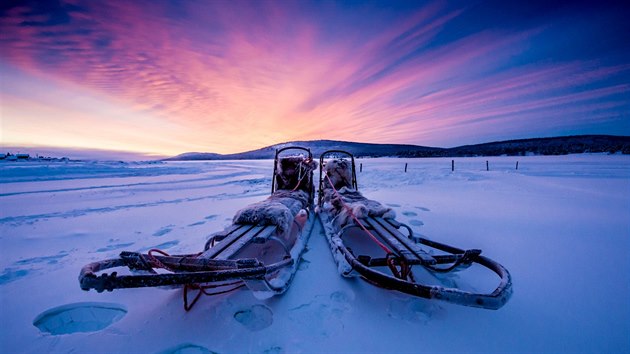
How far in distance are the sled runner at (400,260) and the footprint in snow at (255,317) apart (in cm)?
96

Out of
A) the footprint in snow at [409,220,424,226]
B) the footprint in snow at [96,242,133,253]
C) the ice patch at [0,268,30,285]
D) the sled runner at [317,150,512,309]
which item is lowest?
the footprint in snow at [409,220,424,226]

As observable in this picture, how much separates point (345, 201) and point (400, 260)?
8.42 ft

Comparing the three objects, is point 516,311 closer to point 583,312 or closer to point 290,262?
point 583,312

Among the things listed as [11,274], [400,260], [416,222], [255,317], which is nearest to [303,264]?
[255,317]

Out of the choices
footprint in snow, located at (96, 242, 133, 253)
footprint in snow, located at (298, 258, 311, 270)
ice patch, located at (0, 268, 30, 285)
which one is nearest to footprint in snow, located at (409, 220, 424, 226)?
footprint in snow, located at (298, 258, 311, 270)

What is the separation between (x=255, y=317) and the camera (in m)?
2.53

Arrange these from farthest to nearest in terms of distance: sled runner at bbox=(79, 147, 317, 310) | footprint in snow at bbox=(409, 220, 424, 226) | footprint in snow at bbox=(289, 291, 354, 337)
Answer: footprint in snow at bbox=(409, 220, 424, 226)
footprint in snow at bbox=(289, 291, 354, 337)
sled runner at bbox=(79, 147, 317, 310)

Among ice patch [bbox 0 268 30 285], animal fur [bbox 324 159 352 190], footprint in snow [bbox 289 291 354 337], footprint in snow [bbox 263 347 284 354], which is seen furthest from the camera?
animal fur [bbox 324 159 352 190]

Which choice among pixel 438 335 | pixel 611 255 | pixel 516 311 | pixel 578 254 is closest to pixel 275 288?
pixel 438 335

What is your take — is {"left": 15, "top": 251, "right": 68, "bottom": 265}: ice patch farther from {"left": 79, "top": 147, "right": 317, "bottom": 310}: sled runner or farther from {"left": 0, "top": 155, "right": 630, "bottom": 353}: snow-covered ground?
{"left": 79, "top": 147, "right": 317, "bottom": 310}: sled runner

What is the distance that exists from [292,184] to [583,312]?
532 centimetres

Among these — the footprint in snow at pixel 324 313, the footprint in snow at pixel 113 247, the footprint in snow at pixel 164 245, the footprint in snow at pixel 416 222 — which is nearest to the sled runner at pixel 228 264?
the footprint in snow at pixel 324 313

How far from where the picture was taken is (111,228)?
5395 mm

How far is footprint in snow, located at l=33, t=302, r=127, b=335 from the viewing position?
2.39 meters
